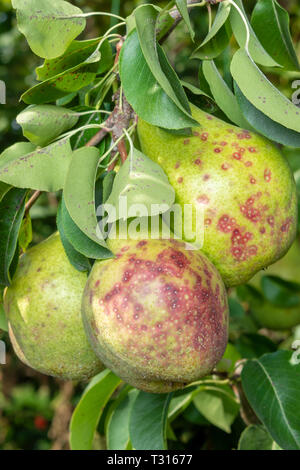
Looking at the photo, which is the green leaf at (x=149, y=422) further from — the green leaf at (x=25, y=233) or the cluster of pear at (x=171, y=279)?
the green leaf at (x=25, y=233)

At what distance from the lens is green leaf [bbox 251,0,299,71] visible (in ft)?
3.64

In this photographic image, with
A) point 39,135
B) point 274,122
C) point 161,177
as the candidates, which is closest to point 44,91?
point 39,135

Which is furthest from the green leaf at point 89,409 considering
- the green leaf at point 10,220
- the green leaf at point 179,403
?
the green leaf at point 10,220

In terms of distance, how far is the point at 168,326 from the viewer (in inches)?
33.1

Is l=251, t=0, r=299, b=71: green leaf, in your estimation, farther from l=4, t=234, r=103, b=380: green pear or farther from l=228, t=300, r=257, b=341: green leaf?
l=228, t=300, r=257, b=341: green leaf

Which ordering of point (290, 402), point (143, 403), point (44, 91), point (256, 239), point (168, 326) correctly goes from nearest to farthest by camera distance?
1. point (168, 326)
2. point (256, 239)
3. point (44, 91)
4. point (290, 402)
5. point (143, 403)

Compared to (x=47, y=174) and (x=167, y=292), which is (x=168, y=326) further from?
(x=47, y=174)

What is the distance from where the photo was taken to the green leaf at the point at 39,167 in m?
0.98

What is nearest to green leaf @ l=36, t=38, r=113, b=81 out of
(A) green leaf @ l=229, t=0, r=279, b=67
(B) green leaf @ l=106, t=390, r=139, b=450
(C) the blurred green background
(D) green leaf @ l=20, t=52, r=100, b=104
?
(D) green leaf @ l=20, t=52, r=100, b=104

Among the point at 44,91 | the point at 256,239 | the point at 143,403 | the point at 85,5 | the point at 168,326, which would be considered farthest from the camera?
the point at 85,5

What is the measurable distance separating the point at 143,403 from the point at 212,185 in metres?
0.68

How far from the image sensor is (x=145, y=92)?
0.97 m

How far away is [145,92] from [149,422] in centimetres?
79

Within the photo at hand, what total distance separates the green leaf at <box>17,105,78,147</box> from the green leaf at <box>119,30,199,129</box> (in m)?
0.16
